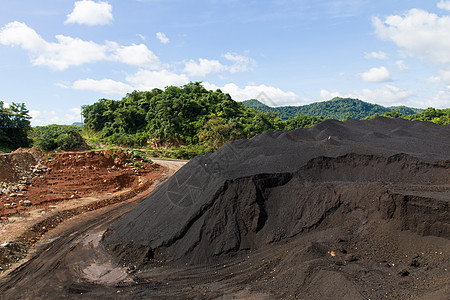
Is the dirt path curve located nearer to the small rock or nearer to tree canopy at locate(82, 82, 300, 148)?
the small rock

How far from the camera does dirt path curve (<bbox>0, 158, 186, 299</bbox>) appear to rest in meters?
7.20

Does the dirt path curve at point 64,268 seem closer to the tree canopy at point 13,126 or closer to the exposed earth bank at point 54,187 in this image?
the exposed earth bank at point 54,187

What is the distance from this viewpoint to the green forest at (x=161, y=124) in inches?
981

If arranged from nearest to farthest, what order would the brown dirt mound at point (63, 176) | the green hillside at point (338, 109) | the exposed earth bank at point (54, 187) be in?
the exposed earth bank at point (54, 187) → the brown dirt mound at point (63, 176) → the green hillside at point (338, 109)

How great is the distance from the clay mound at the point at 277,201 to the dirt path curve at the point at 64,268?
2.18 feet

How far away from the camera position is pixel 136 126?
3603 cm

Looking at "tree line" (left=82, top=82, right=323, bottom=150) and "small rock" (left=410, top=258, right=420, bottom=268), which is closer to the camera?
"small rock" (left=410, top=258, right=420, bottom=268)

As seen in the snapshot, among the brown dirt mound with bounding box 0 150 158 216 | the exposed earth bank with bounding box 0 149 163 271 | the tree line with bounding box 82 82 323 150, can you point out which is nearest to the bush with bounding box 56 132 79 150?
the exposed earth bank with bounding box 0 149 163 271

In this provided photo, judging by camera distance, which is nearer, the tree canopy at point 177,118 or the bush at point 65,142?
the bush at point 65,142

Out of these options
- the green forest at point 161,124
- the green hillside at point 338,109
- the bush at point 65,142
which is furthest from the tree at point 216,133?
the green hillside at point 338,109

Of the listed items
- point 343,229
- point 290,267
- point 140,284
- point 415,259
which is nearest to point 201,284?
point 140,284

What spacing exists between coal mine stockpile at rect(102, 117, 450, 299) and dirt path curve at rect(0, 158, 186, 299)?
620 millimetres

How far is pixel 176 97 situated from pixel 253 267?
99.2 feet

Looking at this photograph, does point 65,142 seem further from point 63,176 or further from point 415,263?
point 415,263
